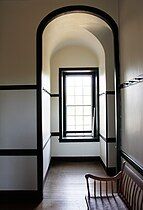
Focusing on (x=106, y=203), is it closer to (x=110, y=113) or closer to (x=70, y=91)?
(x=110, y=113)

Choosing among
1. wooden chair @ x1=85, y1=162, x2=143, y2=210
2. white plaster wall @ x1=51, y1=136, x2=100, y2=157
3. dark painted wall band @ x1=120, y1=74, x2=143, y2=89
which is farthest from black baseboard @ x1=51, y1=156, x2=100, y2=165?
wooden chair @ x1=85, y1=162, x2=143, y2=210

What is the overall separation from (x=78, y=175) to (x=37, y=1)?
337 cm

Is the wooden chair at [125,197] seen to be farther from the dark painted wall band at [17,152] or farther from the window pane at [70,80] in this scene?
the window pane at [70,80]

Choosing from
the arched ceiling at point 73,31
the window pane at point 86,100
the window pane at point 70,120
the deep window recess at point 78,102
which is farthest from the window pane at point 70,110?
the arched ceiling at point 73,31

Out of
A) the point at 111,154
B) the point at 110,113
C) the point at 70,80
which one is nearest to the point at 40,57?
the point at 110,113

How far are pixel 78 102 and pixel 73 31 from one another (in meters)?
2.08

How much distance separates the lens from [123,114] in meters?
3.68

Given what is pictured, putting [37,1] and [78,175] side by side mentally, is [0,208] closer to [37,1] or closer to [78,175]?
[78,175]

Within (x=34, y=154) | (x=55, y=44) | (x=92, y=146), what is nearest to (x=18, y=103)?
(x=34, y=154)

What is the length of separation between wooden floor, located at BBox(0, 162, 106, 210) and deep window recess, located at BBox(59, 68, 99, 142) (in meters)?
0.91

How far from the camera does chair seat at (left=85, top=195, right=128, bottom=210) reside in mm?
2705

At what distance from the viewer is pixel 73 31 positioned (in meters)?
5.99

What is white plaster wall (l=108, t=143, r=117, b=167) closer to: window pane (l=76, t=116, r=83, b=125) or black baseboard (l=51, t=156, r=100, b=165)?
black baseboard (l=51, t=156, r=100, b=165)

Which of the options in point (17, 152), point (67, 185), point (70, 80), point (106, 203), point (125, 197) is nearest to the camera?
point (106, 203)
